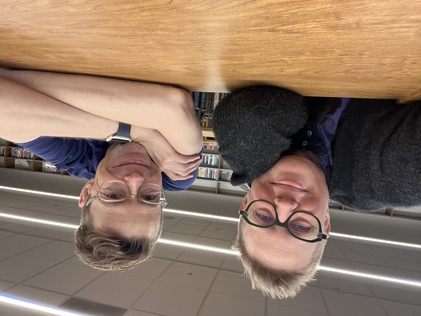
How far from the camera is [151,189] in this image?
1.41m

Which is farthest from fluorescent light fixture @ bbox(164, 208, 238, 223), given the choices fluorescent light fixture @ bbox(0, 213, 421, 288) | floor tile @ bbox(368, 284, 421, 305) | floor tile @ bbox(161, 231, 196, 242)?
floor tile @ bbox(368, 284, 421, 305)

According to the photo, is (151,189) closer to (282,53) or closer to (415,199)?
(282,53)

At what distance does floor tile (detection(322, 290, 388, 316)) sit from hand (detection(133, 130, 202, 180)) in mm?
2839

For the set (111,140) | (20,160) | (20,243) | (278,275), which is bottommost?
(20,243)

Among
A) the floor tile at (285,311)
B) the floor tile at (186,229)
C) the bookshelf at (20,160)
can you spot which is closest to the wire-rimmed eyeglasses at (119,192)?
the floor tile at (285,311)

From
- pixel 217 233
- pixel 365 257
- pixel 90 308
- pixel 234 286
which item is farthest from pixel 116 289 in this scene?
pixel 365 257

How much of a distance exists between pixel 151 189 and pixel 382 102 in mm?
1051

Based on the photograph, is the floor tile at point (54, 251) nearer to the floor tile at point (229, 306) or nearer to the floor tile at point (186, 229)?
the floor tile at point (186, 229)

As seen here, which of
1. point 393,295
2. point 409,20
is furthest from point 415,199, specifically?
point 393,295

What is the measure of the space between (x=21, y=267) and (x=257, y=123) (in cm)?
395

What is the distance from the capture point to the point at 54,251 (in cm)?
397

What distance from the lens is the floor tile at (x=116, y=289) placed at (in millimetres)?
3098

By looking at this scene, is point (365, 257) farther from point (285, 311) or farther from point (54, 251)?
point (54, 251)

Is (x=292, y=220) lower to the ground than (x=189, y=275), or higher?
higher
